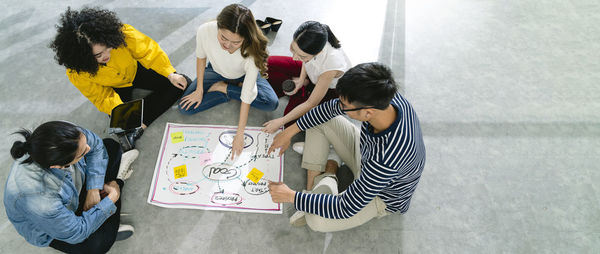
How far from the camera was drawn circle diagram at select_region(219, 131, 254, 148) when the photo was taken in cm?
198

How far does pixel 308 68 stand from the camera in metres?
1.88

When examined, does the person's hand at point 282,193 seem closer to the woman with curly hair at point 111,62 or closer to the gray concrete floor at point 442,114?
the gray concrete floor at point 442,114

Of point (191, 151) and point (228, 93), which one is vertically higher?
point (228, 93)

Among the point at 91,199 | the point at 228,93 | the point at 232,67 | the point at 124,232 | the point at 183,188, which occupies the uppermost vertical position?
the point at 232,67

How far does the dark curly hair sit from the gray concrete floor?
595 mm

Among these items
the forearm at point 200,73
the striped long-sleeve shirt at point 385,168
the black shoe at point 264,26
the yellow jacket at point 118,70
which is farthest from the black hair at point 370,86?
the black shoe at point 264,26

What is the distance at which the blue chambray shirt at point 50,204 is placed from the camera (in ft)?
4.28

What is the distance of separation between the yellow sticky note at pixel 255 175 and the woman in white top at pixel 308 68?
0.86ft

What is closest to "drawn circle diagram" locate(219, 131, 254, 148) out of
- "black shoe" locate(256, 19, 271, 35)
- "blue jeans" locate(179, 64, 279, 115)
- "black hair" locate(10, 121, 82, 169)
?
"blue jeans" locate(179, 64, 279, 115)

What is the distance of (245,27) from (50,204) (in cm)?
113

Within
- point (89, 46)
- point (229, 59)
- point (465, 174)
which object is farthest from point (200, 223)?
point (465, 174)

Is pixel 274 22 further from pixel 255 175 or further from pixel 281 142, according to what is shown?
pixel 255 175

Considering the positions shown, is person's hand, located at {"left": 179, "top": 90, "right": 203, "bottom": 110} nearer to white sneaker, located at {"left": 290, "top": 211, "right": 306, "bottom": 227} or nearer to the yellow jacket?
the yellow jacket

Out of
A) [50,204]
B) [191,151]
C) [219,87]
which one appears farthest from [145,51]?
[50,204]
